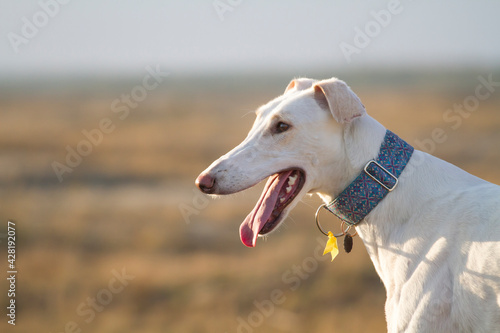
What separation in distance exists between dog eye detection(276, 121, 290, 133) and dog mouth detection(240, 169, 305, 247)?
252 mm

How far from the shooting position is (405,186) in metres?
3.15

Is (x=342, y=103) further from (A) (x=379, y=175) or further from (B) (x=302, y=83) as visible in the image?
(B) (x=302, y=83)

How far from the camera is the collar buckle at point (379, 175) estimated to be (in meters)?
3.14

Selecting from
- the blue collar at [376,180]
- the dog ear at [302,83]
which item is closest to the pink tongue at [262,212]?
the blue collar at [376,180]

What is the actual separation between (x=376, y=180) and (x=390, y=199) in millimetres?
135

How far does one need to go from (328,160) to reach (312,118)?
0.27 meters

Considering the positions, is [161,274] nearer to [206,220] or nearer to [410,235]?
[206,220]

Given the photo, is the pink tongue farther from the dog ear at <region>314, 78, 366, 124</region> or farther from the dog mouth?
the dog ear at <region>314, 78, 366, 124</region>

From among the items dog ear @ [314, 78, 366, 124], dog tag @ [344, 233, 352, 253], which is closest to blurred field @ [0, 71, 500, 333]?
dog tag @ [344, 233, 352, 253]

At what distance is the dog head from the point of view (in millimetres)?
3232

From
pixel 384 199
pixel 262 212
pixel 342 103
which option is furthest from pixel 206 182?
pixel 384 199

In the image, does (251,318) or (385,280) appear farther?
(251,318)

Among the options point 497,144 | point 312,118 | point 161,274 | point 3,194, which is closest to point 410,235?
point 312,118

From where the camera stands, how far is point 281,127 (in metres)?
3.34
